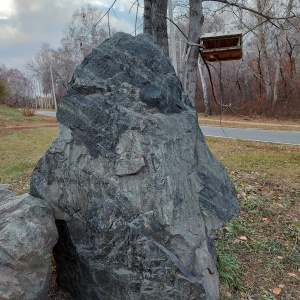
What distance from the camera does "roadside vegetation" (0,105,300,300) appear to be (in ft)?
9.59

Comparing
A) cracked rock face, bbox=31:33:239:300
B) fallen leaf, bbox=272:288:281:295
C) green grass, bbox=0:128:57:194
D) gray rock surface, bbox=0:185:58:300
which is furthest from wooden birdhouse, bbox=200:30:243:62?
green grass, bbox=0:128:57:194

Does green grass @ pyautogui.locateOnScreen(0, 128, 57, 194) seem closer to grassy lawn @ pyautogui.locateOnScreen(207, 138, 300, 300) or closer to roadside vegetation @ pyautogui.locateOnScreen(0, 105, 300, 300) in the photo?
roadside vegetation @ pyautogui.locateOnScreen(0, 105, 300, 300)

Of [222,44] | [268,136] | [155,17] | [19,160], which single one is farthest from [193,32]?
[268,136]

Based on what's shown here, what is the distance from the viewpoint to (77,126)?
2434mm

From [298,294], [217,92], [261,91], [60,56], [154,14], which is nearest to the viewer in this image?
[298,294]

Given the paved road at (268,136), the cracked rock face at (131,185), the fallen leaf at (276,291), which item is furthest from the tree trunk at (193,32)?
the paved road at (268,136)

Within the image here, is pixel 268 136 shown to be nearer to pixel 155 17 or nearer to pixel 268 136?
pixel 268 136

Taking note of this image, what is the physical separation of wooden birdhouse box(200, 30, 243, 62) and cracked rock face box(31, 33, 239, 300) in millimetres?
1379

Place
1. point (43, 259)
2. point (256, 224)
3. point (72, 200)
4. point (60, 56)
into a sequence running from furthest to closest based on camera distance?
point (60, 56), point (256, 224), point (72, 200), point (43, 259)

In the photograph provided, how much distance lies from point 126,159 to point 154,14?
3.03 m

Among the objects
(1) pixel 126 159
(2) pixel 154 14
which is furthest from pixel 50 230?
(2) pixel 154 14

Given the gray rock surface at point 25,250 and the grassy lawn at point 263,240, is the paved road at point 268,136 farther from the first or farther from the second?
the gray rock surface at point 25,250

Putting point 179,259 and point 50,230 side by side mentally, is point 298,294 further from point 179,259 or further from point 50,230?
point 50,230

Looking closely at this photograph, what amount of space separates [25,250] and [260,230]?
2.78 metres
